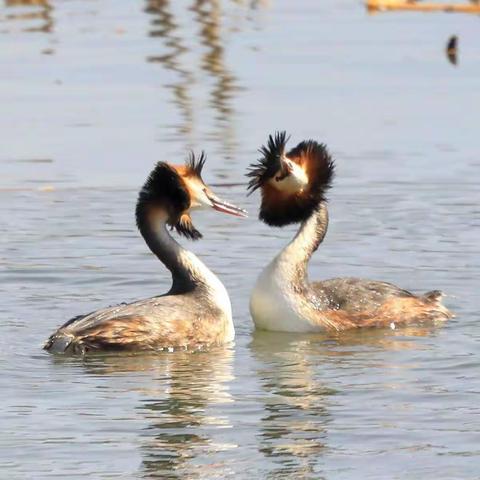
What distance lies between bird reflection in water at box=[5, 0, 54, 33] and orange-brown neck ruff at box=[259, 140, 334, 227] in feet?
43.0

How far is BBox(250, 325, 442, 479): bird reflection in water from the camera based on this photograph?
959cm

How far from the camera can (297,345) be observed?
1240 cm

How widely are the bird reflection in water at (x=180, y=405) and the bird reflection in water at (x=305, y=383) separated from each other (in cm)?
24

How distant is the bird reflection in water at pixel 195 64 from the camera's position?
64.2 feet

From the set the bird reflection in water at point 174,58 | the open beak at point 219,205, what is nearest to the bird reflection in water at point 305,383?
the open beak at point 219,205

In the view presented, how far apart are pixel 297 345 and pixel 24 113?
848cm

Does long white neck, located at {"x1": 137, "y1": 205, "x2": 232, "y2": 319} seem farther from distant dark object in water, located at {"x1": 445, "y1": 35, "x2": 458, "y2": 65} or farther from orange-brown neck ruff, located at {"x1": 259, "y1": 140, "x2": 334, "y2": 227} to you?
A: distant dark object in water, located at {"x1": 445, "y1": 35, "x2": 458, "y2": 65}

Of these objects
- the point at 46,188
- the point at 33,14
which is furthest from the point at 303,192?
the point at 33,14

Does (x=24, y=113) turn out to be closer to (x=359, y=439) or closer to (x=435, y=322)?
(x=435, y=322)

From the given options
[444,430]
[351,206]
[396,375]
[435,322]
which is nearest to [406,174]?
[351,206]

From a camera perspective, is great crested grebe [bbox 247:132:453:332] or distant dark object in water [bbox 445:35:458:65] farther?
distant dark object in water [bbox 445:35:458:65]

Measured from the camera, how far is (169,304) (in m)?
12.3

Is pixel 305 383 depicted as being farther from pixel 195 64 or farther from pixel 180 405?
pixel 195 64

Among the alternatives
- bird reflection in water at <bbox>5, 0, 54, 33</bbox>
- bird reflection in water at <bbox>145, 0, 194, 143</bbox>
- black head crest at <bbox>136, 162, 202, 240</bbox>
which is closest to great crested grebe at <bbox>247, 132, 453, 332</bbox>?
black head crest at <bbox>136, 162, 202, 240</bbox>
